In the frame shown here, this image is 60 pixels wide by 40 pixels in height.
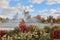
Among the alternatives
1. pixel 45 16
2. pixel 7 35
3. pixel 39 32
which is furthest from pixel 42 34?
pixel 7 35

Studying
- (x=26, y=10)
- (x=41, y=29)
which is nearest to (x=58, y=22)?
(x=41, y=29)

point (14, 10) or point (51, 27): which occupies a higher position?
point (14, 10)

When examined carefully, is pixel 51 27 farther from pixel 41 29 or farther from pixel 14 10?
pixel 14 10

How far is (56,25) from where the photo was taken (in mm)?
5652

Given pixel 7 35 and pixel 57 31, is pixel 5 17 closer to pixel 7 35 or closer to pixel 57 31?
pixel 7 35

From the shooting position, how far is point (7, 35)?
18.5 ft

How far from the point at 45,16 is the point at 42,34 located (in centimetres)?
44

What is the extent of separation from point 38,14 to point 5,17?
0.80m

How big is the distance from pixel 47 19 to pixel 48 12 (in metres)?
0.17

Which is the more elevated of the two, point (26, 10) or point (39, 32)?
point (26, 10)

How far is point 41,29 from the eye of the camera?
5672 mm

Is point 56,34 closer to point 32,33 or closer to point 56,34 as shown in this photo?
point 56,34

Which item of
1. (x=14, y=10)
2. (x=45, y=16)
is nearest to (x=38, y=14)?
(x=45, y=16)

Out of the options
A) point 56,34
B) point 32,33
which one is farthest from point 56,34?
point 32,33
